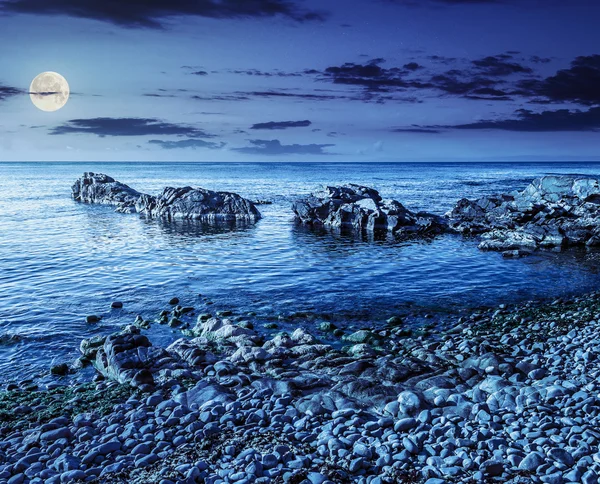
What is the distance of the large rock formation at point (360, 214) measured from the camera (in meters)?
43.7

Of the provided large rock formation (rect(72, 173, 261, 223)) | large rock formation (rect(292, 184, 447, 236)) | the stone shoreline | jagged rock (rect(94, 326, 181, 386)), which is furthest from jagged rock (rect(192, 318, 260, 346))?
large rock formation (rect(72, 173, 261, 223))

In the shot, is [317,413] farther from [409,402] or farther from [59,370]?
[59,370]

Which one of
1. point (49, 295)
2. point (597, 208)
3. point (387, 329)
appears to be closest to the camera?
point (387, 329)

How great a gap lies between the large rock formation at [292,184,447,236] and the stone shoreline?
26.9 meters

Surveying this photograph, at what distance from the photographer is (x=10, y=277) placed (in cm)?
2669

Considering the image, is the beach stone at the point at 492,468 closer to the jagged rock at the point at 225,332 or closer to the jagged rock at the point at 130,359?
the jagged rock at the point at 130,359

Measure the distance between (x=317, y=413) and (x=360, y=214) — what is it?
35867 mm

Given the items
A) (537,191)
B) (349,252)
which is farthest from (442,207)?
(349,252)

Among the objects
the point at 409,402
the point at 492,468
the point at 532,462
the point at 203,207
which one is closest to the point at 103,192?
the point at 203,207

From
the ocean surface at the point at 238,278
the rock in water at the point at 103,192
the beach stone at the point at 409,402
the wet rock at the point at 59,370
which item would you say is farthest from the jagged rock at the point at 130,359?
the rock in water at the point at 103,192

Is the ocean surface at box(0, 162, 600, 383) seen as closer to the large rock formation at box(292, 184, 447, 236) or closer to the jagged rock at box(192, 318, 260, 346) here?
the jagged rock at box(192, 318, 260, 346)

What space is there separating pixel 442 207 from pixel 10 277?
52.7m

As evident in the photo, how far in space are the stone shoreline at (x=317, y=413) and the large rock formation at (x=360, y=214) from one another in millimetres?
26924

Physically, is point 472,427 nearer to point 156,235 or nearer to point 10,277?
point 10,277
